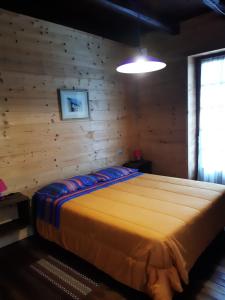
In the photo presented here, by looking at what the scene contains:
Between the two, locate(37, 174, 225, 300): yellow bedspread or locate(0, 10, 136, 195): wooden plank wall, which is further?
locate(0, 10, 136, 195): wooden plank wall

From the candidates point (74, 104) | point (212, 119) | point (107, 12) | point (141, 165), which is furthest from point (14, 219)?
point (212, 119)

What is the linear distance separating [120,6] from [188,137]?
208 cm

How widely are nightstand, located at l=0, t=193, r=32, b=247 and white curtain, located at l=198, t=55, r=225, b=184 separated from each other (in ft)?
8.75

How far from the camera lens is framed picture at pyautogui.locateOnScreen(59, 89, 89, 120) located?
3.16 meters

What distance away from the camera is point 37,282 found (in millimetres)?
2105

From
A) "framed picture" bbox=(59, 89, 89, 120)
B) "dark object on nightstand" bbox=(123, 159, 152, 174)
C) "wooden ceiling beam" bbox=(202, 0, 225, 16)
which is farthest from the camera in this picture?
"dark object on nightstand" bbox=(123, 159, 152, 174)

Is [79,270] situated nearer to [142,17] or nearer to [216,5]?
[142,17]

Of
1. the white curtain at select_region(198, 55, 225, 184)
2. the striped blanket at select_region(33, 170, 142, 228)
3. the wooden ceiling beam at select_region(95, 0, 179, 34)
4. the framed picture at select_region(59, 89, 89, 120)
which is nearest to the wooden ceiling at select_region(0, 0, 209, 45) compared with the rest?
the wooden ceiling beam at select_region(95, 0, 179, 34)

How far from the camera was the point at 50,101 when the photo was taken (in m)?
3.04

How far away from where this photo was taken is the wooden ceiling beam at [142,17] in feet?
8.25

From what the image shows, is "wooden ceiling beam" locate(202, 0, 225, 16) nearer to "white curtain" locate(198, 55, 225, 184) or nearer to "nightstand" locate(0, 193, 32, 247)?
"white curtain" locate(198, 55, 225, 184)

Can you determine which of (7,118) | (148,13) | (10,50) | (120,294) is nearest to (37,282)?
(120,294)

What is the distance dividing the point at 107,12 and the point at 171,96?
1.56 m

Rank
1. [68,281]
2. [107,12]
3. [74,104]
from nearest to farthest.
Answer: [68,281]
[107,12]
[74,104]
